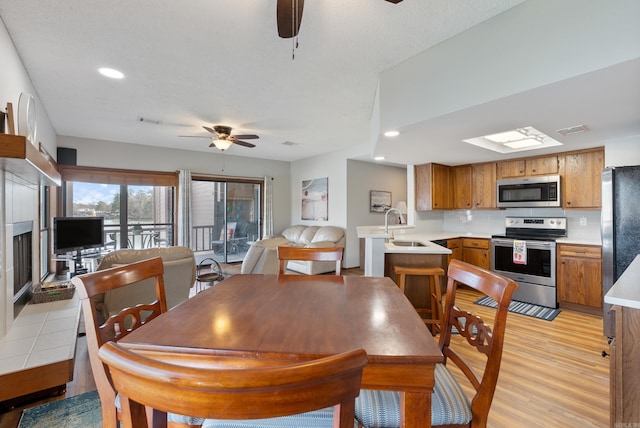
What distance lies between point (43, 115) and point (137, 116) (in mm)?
1069

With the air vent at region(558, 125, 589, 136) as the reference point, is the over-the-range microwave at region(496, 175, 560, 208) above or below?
below

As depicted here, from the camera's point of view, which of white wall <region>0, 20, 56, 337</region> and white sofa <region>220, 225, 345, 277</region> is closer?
white wall <region>0, 20, 56, 337</region>

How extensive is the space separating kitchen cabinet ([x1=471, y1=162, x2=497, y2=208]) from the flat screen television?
19.5 feet

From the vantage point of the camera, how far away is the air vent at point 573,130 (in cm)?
270

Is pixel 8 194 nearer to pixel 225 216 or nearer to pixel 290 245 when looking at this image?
pixel 290 245

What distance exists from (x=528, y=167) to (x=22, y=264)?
6.14m

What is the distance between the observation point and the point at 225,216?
21.9 feet

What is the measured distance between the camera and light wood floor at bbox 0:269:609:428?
1.75 m

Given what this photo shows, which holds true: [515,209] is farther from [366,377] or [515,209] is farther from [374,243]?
[366,377]

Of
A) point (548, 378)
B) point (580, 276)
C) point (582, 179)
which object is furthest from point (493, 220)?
point (548, 378)

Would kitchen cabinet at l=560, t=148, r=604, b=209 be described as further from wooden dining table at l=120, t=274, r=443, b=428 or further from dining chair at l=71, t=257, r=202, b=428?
dining chair at l=71, t=257, r=202, b=428

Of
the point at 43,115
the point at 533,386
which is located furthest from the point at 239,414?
the point at 43,115

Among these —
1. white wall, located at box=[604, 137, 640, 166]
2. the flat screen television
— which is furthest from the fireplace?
white wall, located at box=[604, 137, 640, 166]

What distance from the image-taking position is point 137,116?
3850 millimetres
